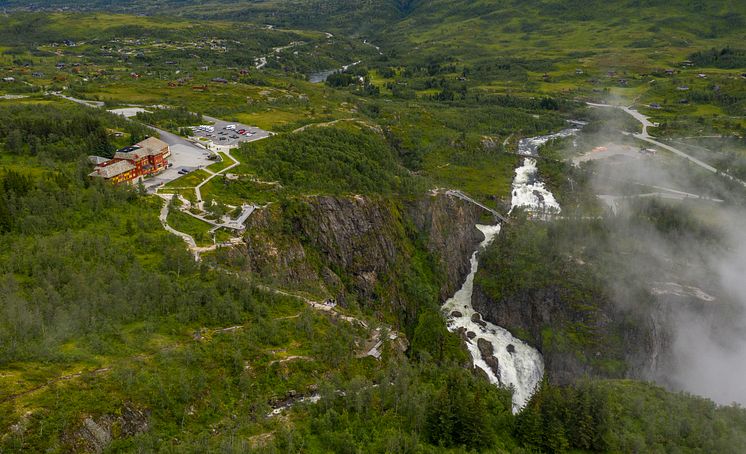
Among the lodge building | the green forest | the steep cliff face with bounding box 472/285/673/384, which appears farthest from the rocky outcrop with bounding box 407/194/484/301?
the lodge building

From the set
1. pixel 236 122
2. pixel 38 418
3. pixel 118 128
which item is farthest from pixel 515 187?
pixel 38 418

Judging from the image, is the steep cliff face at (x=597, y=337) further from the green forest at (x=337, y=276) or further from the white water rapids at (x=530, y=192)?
the white water rapids at (x=530, y=192)

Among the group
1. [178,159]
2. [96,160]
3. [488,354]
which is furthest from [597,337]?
[96,160]

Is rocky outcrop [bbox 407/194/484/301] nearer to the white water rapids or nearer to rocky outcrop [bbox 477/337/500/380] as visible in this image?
rocky outcrop [bbox 477/337/500/380]

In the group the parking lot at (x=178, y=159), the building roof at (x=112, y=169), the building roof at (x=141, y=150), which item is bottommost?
the parking lot at (x=178, y=159)

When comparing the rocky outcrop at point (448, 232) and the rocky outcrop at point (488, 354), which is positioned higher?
the rocky outcrop at point (448, 232)

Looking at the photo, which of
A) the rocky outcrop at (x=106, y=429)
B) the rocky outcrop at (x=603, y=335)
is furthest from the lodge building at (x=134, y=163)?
the rocky outcrop at (x=603, y=335)

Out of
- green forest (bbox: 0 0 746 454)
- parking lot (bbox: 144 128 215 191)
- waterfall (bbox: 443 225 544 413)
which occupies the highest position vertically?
parking lot (bbox: 144 128 215 191)

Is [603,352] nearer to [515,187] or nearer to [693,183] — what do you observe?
[515,187]
